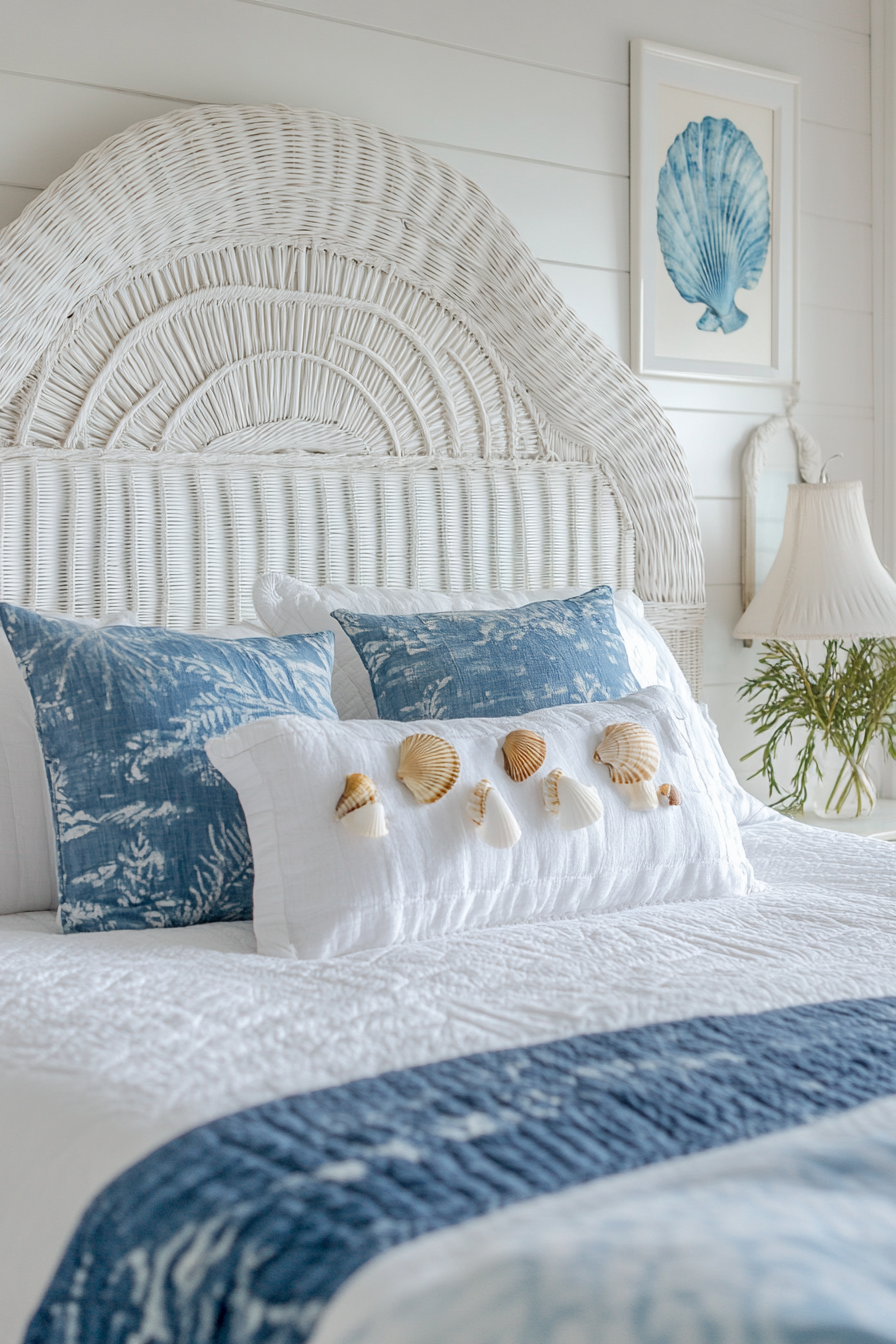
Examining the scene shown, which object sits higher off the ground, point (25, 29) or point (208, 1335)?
point (25, 29)

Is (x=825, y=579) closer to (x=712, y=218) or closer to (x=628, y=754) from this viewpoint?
(x=712, y=218)

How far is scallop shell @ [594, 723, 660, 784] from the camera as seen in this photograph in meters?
1.43

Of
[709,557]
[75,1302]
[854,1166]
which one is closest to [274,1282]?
[75,1302]

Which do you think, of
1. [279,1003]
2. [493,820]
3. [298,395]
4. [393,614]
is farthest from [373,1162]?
[298,395]

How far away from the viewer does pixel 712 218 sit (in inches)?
102

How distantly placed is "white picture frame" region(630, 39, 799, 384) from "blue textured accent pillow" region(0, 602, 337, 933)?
4.85 ft

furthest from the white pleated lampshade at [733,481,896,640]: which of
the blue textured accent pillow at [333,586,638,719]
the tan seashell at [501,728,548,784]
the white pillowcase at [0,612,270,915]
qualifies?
the white pillowcase at [0,612,270,915]

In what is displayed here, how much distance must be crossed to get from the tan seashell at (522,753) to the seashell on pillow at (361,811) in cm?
18

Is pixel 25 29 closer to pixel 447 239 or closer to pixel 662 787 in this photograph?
pixel 447 239

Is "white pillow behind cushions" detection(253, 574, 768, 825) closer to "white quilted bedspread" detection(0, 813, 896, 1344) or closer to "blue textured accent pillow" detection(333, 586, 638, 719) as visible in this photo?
"blue textured accent pillow" detection(333, 586, 638, 719)

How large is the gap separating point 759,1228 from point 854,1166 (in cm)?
12

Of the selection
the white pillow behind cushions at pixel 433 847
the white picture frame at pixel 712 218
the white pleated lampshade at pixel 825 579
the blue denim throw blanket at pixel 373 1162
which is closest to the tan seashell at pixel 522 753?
the white pillow behind cushions at pixel 433 847

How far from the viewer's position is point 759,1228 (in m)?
0.61

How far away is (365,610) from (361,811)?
2.17 feet
